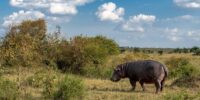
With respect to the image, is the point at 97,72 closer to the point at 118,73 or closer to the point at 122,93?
the point at 118,73

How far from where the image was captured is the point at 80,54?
33.4 meters

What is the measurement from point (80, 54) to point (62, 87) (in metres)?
16.9

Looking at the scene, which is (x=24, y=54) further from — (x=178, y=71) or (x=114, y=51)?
(x=114, y=51)

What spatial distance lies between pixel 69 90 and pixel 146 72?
195 inches

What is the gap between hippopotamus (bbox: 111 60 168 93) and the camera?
66.1 ft

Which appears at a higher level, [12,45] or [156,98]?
[12,45]

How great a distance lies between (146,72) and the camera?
67.4ft

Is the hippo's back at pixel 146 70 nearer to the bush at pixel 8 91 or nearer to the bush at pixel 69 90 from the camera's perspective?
the bush at pixel 69 90

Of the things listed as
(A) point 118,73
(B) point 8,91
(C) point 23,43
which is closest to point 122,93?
(A) point 118,73

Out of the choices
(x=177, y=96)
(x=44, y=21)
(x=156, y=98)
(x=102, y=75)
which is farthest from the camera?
(x=44, y=21)

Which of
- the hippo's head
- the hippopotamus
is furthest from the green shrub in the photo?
the hippopotamus

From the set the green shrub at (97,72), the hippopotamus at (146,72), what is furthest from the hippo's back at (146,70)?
the green shrub at (97,72)

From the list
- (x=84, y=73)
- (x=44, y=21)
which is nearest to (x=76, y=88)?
(x=84, y=73)

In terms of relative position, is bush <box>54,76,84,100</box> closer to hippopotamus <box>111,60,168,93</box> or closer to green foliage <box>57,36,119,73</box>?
hippopotamus <box>111,60,168,93</box>
